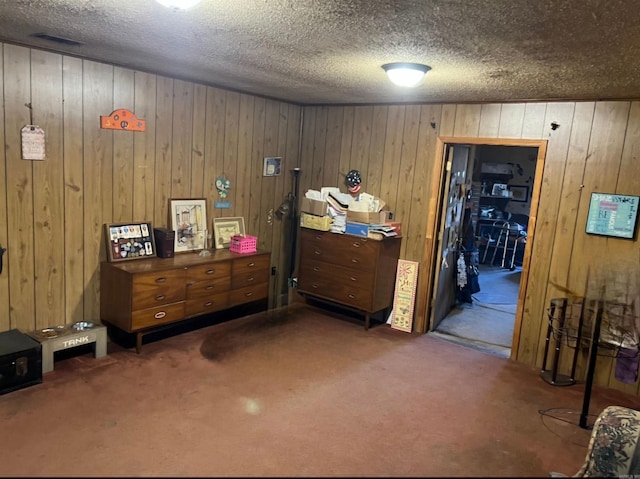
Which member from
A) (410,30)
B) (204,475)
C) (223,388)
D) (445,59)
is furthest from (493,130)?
(204,475)

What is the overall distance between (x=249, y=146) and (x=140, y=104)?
48.8 inches

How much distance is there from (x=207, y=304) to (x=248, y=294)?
19.7 inches

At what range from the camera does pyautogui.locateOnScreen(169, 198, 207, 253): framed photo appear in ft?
14.0

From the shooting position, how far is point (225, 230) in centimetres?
473

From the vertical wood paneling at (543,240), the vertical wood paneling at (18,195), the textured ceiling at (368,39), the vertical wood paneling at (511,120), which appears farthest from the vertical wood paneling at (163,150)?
the vertical wood paneling at (543,240)

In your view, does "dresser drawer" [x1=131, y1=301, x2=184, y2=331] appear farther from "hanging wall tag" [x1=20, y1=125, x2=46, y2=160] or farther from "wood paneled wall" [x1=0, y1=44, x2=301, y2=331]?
"hanging wall tag" [x1=20, y1=125, x2=46, y2=160]

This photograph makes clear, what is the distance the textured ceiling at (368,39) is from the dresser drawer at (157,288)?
158 centimetres

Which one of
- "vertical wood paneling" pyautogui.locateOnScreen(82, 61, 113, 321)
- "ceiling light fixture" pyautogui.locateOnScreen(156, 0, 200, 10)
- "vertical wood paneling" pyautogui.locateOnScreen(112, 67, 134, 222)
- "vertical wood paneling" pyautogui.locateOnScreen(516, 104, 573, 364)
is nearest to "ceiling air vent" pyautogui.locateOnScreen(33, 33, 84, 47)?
"vertical wood paneling" pyautogui.locateOnScreen(82, 61, 113, 321)

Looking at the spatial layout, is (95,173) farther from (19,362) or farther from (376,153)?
(376,153)

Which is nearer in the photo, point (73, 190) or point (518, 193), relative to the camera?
point (73, 190)

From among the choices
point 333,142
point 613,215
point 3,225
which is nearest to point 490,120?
point 613,215

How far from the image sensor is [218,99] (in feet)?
14.7

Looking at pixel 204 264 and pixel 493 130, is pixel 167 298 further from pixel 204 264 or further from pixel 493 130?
pixel 493 130

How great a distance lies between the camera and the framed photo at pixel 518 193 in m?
8.98
